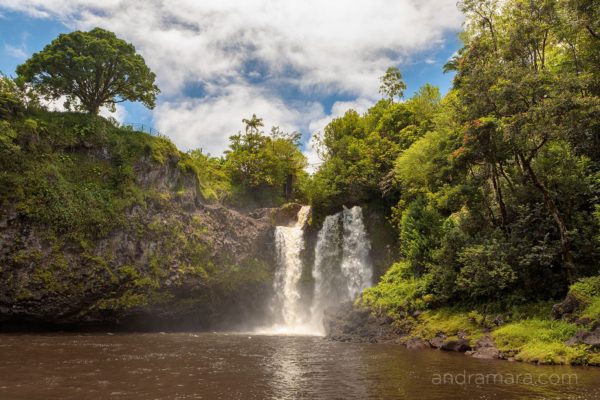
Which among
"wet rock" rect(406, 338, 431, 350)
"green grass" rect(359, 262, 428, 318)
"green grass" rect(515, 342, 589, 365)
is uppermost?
"green grass" rect(359, 262, 428, 318)

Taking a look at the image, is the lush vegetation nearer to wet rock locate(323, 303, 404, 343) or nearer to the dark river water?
wet rock locate(323, 303, 404, 343)

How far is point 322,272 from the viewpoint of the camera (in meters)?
32.1

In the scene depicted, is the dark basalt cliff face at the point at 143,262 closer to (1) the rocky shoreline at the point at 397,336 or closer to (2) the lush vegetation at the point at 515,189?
(1) the rocky shoreline at the point at 397,336

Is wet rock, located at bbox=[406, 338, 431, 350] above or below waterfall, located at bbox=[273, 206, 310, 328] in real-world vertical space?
below

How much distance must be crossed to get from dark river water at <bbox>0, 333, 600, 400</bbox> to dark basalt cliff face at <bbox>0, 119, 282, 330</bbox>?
640cm

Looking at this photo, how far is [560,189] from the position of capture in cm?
1795

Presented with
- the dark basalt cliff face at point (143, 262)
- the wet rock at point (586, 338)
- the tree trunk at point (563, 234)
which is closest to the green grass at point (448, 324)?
the wet rock at point (586, 338)

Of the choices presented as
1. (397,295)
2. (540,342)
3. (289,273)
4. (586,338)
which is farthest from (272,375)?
(289,273)

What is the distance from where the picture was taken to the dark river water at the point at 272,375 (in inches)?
366

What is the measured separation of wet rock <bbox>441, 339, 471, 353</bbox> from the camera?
16.2m

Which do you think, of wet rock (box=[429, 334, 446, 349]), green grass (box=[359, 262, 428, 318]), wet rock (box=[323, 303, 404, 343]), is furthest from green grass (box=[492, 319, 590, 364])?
wet rock (box=[323, 303, 404, 343])

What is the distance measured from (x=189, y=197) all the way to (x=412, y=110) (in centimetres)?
2190

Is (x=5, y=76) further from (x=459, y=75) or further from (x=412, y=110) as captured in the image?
(x=412, y=110)

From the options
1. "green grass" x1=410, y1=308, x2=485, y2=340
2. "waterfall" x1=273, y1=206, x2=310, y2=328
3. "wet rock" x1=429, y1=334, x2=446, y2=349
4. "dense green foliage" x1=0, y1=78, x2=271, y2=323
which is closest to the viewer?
"wet rock" x1=429, y1=334, x2=446, y2=349
